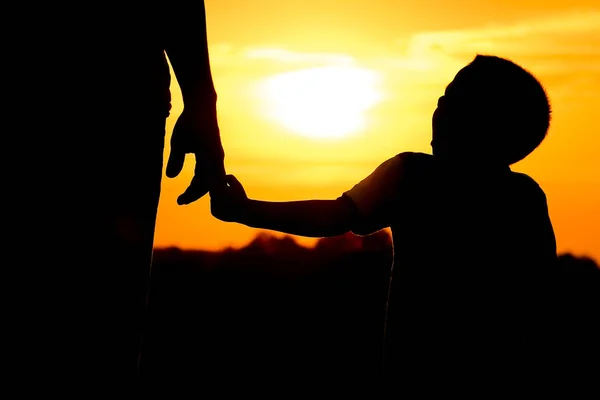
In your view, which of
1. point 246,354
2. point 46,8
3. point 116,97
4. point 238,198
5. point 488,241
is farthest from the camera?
point 246,354

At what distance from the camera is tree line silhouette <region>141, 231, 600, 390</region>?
10984 millimetres

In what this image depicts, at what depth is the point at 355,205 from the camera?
2.67m

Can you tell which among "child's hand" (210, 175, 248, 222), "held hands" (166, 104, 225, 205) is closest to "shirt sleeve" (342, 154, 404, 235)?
"child's hand" (210, 175, 248, 222)

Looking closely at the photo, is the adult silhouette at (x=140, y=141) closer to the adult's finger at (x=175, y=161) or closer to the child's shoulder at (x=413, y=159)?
the adult's finger at (x=175, y=161)

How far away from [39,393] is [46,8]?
0.95 metres

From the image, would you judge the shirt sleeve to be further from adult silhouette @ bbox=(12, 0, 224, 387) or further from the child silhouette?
adult silhouette @ bbox=(12, 0, 224, 387)

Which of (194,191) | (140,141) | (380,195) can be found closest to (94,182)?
(140,141)

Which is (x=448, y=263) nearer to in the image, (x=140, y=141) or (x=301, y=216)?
(x=301, y=216)

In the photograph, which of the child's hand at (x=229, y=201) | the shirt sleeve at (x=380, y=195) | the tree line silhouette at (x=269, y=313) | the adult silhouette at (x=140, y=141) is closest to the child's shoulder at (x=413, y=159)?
the shirt sleeve at (x=380, y=195)

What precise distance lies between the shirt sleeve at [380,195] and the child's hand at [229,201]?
397 mm

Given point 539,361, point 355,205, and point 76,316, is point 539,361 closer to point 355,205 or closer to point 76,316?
point 355,205

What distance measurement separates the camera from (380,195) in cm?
265

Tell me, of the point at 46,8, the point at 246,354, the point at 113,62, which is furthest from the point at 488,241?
the point at 246,354

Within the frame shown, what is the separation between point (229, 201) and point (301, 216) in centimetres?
29
